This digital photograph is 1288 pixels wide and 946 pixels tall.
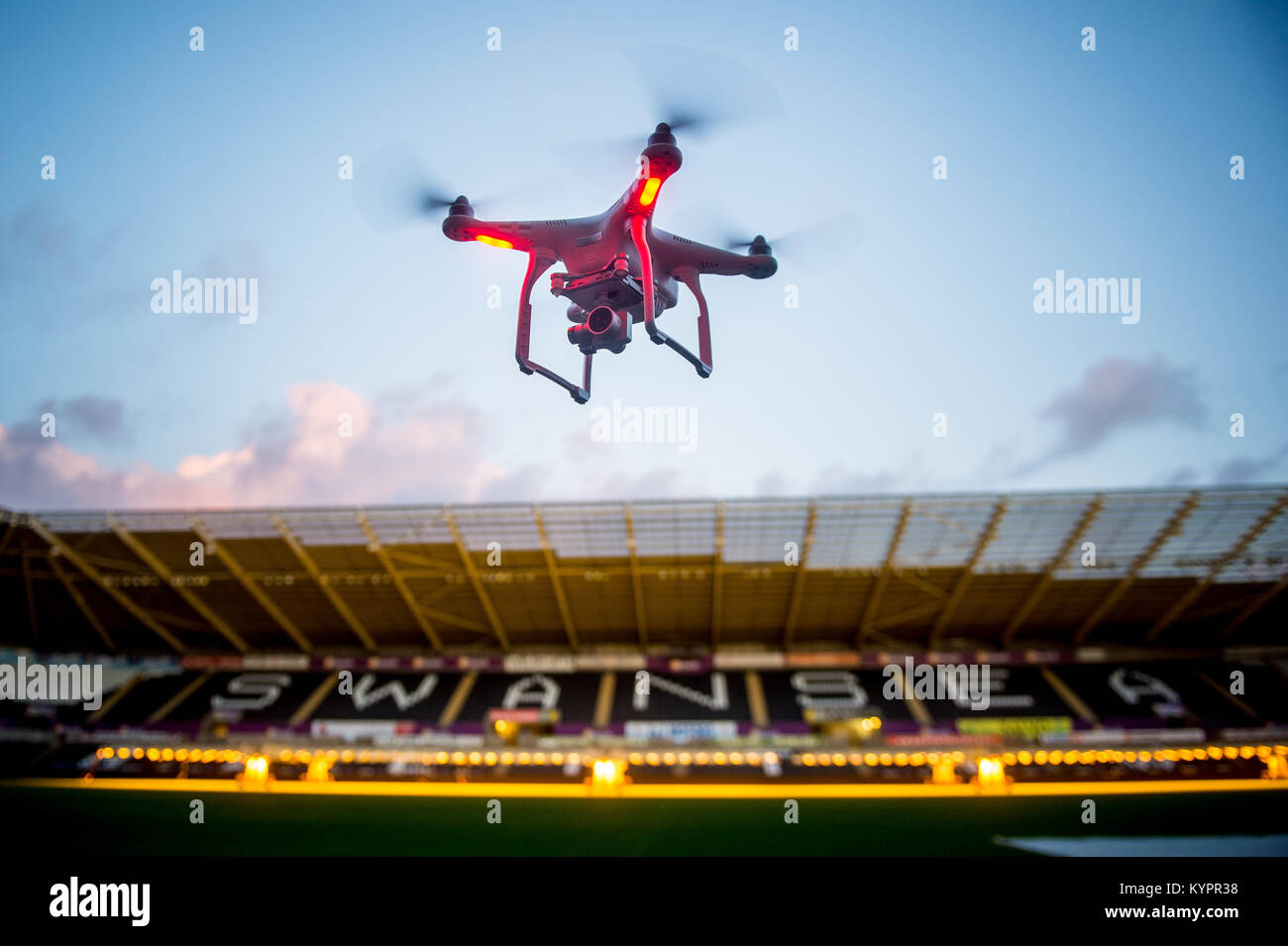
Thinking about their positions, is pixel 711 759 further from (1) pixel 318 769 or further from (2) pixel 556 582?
(1) pixel 318 769

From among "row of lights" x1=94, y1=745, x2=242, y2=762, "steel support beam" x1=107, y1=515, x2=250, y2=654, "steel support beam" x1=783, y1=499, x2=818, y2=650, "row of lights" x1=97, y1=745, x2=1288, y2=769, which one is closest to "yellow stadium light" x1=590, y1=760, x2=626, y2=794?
"row of lights" x1=97, y1=745, x2=1288, y2=769

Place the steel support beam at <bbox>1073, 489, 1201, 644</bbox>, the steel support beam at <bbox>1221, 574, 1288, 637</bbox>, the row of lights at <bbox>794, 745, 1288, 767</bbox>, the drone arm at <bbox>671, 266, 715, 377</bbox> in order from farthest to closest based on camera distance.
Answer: the steel support beam at <bbox>1221, 574, 1288, 637</bbox>
the steel support beam at <bbox>1073, 489, 1201, 644</bbox>
the row of lights at <bbox>794, 745, 1288, 767</bbox>
the drone arm at <bbox>671, 266, 715, 377</bbox>

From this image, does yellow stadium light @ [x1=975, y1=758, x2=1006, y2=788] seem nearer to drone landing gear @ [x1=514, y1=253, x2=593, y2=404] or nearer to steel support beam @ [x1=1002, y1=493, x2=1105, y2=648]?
steel support beam @ [x1=1002, y1=493, x2=1105, y2=648]

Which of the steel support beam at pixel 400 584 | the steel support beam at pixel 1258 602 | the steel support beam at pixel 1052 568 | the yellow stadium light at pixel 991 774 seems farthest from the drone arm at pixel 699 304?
the steel support beam at pixel 1258 602
